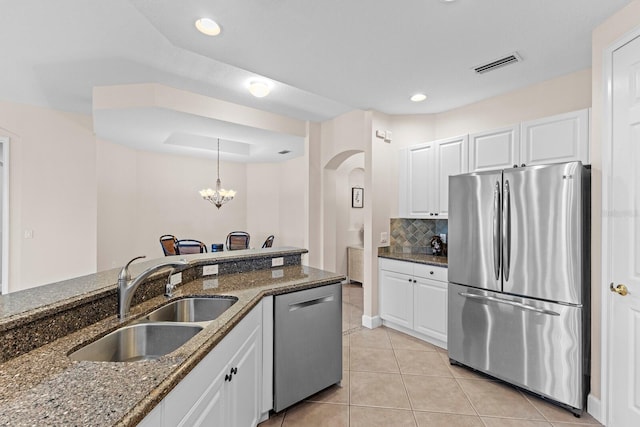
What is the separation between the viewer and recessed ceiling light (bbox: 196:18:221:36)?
200cm

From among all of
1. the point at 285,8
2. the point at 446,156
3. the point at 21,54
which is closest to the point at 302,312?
the point at 285,8

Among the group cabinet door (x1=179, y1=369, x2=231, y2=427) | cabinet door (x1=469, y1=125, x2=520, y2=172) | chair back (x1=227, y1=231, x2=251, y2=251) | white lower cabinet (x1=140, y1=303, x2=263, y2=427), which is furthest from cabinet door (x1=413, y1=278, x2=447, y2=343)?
chair back (x1=227, y1=231, x2=251, y2=251)

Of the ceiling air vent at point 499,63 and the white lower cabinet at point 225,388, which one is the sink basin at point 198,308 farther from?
the ceiling air vent at point 499,63

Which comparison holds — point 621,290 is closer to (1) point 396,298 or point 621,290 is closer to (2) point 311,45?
(1) point 396,298

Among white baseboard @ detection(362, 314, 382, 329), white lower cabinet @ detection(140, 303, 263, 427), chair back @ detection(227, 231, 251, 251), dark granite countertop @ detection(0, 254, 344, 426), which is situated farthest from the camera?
chair back @ detection(227, 231, 251, 251)

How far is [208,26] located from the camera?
80.8 inches

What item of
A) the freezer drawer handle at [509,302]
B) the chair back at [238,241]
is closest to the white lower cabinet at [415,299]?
the freezer drawer handle at [509,302]

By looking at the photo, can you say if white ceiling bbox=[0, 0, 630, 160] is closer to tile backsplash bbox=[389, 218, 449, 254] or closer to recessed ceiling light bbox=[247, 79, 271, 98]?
recessed ceiling light bbox=[247, 79, 271, 98]

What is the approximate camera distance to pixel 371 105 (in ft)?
11.7

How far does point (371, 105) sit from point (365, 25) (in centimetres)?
153

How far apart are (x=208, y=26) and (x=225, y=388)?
2205 mm

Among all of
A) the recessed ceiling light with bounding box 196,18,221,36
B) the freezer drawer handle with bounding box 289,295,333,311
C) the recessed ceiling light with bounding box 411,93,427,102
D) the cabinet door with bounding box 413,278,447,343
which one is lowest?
the cabinet door with bounding box 413,278,447,343

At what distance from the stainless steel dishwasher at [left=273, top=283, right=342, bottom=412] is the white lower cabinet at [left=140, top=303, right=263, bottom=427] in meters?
0.15

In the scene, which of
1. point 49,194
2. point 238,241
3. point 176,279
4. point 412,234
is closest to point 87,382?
point 176,279
